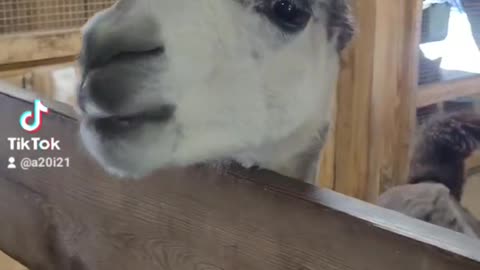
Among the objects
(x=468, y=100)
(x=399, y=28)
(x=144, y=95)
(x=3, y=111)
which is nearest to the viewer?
(x=144, y=95)

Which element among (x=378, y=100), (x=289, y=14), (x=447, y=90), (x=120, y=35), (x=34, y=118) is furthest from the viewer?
(x=447, y=90)

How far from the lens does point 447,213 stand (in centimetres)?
105

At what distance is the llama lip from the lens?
587mm

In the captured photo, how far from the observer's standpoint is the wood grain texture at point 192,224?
1.90 ft

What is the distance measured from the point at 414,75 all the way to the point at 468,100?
22cm

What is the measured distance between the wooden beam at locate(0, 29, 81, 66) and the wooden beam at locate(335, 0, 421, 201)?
0.73 meters

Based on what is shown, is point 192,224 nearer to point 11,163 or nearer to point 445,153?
point 11,163

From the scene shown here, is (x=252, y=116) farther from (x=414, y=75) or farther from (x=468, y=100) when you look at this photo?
(x=468, y=100)

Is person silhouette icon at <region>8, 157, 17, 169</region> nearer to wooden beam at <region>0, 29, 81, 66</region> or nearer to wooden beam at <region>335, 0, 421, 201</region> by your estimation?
wooden beam at <region>0, 29, 81, 66</region>

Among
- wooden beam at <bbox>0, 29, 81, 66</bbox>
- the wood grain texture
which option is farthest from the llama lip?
wooden beam at <bbox>0, 29, 81, 66</bbox>

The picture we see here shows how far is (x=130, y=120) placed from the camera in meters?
0.59

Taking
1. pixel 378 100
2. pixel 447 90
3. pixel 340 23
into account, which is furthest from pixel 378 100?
pixel 340 23

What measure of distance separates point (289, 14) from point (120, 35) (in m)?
0.22

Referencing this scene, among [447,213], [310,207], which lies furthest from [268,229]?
[447,213]
